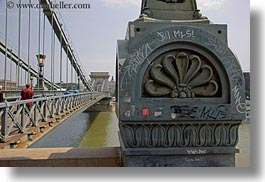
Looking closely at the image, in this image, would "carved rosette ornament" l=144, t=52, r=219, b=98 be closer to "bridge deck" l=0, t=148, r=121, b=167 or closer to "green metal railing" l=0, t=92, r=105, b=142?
"bridge deck" l=0, t=148, r=121, b=167

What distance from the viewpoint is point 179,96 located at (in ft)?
13.1

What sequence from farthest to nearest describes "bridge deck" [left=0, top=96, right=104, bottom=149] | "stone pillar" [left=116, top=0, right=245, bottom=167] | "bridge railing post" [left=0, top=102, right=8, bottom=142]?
"bridge deck" [left=0, top=96, right=104, bottom=149], "bridge railing post" [left=0, top=102, right=8, bottom=142], "stone pillar" [left=116, top=0, right=245, bottom=167]

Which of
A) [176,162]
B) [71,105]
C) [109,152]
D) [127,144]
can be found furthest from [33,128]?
[71,105]

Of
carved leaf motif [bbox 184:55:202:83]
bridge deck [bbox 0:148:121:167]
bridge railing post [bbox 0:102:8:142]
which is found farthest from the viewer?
bridge railing post [bbox 0:102:8:142]

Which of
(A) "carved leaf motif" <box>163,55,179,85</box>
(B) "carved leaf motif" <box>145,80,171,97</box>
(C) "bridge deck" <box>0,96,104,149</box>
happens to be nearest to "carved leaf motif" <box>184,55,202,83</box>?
(A) "carved leaf motif" <box>163,55,179,85</box>

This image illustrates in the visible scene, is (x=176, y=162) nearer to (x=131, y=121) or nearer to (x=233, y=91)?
(x=131, y=121)

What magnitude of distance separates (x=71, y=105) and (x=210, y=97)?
9234mm

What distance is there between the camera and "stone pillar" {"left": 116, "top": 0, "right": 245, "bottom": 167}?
393 cm

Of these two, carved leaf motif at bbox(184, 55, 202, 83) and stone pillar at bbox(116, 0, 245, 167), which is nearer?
stone pillar at bbox(116, 0, 245, 167)

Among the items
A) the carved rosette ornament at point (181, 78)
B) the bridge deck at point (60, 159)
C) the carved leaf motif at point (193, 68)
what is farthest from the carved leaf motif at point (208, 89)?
the bridge deck at point (60, 159)

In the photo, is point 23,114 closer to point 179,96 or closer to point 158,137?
point 158,137

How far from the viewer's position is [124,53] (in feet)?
13.4

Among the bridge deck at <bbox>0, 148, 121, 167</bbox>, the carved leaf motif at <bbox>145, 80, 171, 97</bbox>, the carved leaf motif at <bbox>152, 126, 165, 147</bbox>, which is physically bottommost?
the bridge deck at <bbox>0, 148, 121, 167</bbox>

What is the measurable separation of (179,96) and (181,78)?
239mm
